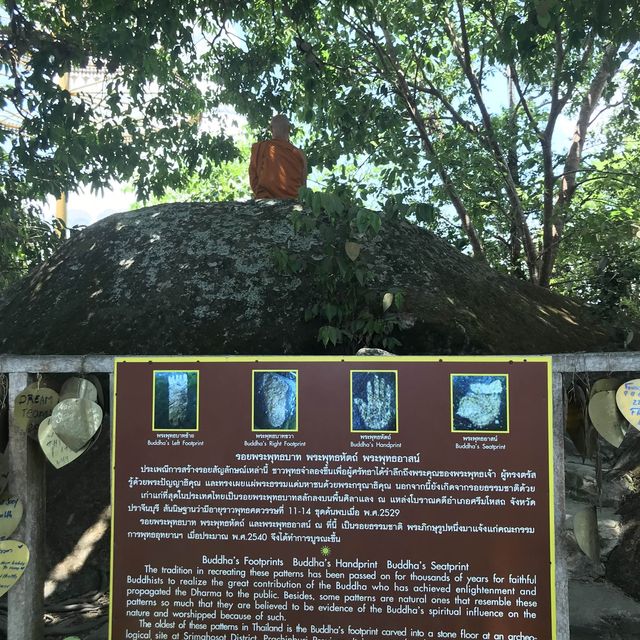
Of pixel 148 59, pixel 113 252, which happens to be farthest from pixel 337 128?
pixel 113 252

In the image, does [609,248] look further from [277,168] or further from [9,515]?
[9,515]

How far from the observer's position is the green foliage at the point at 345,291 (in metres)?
3.69


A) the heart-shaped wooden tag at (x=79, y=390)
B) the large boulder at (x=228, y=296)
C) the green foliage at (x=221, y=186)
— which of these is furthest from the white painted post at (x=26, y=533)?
the green foliage at (x=221, y=186)

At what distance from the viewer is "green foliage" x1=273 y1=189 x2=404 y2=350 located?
3.69 meters

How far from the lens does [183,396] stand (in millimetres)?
2244

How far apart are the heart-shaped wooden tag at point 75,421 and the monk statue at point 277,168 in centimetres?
358

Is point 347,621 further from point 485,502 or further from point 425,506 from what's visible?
point 485,502

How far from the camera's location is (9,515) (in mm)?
2295

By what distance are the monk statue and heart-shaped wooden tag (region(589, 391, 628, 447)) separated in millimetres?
3805

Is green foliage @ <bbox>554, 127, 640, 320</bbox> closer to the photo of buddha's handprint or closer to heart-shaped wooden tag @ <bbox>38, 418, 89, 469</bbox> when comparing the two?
the photo of buddha's handprint

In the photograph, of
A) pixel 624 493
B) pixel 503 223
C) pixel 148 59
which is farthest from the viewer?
pixel 503 223

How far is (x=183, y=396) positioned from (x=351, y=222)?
1716 millimetres

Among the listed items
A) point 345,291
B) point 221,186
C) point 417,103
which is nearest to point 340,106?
point 417,103

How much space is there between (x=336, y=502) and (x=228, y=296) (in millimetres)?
2377
